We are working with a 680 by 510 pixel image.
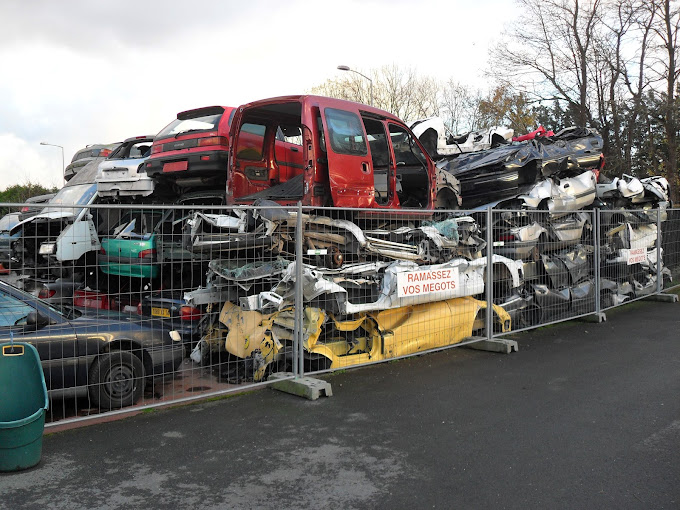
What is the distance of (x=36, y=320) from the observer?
488 cm

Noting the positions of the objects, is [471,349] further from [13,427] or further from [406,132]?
[13,427]

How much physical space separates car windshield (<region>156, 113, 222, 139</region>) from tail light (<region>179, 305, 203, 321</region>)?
3340 millimetres

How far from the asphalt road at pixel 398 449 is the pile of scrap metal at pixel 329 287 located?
51 cm

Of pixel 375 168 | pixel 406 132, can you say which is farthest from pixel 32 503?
pixel 406 132

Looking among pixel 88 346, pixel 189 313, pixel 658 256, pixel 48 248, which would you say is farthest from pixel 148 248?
pixel 658 256

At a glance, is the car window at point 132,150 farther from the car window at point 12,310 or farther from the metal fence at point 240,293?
the car window at point 12,310

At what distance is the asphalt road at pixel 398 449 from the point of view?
3512 mm

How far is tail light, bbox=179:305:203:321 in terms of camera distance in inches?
246

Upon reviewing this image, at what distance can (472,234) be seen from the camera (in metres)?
7.70

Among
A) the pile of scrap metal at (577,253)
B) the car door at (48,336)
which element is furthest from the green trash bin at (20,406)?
the pile of scrap metal at (577,253)

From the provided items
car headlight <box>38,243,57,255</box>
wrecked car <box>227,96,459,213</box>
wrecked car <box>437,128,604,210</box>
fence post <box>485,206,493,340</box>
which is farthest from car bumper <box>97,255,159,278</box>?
wrecked car <box>437,128,604,210</box>

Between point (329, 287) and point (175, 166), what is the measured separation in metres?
3.93

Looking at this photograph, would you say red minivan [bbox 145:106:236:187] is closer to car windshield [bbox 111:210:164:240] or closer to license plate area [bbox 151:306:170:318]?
car windshield [bbox 111:210:164:240]

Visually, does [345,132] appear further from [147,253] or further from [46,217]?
[46,217]
